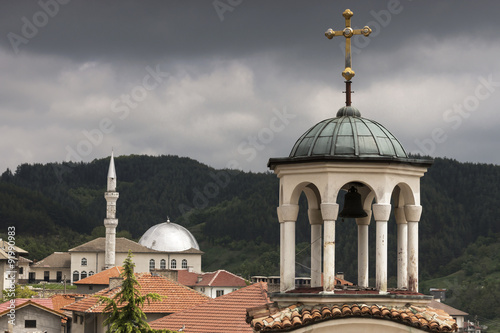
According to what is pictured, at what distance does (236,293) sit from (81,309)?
1567cm

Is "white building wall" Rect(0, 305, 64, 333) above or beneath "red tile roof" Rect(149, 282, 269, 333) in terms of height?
beneath

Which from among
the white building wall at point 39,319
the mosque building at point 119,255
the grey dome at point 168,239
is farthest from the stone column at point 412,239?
the grey dome at point 168,239

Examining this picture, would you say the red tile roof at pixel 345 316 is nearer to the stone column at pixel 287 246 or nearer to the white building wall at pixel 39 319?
the stone column at pixel 287 246

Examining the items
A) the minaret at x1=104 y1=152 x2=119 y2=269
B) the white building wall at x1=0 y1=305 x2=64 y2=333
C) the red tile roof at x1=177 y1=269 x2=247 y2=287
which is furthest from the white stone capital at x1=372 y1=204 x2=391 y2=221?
the minaret at x1=104 y1=152 x2=119 y2=269

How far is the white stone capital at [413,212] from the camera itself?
15.0 m

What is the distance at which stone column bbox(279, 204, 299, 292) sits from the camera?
579 inches

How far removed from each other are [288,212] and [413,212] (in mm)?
1981

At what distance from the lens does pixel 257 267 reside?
175250 mm

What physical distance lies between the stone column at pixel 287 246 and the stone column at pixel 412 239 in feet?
5.95

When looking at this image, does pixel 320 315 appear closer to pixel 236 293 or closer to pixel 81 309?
pixel 236 293

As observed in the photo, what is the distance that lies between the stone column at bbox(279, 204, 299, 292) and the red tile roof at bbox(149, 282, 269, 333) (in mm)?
14833

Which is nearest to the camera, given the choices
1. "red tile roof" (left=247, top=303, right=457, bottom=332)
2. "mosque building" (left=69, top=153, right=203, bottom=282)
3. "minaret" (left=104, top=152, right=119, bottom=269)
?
"red tile roof" (left=247, top=303, right=457, bottom=332)

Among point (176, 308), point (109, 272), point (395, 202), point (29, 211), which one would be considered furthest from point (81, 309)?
point (29, 211)

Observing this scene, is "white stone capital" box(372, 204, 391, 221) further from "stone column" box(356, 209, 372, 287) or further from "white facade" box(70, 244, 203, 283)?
"white facade" box(70, 244, 203, 283)
